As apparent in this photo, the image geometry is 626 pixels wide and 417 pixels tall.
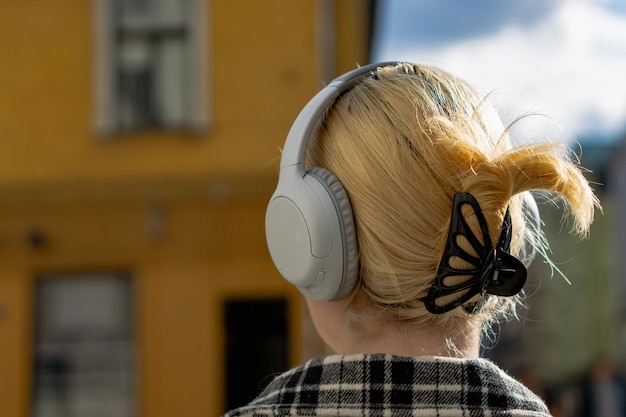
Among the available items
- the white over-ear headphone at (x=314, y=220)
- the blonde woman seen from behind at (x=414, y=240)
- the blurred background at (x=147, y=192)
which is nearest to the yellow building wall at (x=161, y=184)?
the blurred background at (x=147, y=192)

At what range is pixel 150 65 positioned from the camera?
10.4m

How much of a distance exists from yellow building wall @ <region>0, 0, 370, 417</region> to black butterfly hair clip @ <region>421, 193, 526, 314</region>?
8810 mm

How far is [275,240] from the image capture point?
137cm

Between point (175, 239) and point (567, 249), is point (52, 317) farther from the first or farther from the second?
point (567, 249)

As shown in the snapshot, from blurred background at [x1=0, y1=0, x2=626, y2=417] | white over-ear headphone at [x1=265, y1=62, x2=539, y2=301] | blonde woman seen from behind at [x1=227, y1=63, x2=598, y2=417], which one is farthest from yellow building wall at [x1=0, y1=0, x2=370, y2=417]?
blonde woman seen from behind at [x1=227, y1=63, x2=598, y2=417]

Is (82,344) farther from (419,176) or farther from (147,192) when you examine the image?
(419,176)

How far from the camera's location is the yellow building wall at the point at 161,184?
1014 centimetres

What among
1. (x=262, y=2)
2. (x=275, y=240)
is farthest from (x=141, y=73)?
(x=275, y=240)

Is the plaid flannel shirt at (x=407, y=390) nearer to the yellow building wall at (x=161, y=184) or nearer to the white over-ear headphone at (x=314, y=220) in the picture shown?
the white over-ear headphone at (x=314, y=220)

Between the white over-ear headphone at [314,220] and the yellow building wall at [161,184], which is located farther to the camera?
the yellow building wall at [161,184]

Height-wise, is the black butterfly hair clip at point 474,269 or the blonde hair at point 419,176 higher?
the blonde hair at point 419,176

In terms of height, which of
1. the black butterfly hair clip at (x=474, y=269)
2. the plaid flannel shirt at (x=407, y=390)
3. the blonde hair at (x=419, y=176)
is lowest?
the plaid flannel shirt at (x=407, y=390)

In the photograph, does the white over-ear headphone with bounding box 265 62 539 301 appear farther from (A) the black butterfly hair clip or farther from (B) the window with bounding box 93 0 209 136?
(B) the window with bounding box 93 0 209 136

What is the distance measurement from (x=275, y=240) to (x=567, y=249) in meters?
8.84
